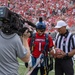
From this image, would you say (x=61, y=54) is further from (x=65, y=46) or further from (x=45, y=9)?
(x=45, y=9)

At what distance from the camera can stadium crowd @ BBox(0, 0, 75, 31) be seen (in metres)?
21.3

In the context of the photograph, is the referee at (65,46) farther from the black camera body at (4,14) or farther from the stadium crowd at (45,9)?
the stadium crowd at (45,9)

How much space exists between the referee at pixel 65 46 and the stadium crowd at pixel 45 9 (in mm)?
14142

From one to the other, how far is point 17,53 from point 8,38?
21cm

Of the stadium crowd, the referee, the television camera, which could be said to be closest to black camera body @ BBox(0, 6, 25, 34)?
the television camera

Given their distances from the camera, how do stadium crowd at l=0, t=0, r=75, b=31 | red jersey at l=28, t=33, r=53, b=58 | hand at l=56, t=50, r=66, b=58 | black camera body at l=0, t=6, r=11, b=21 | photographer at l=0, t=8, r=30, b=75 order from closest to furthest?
black camera body at l=0, t=6, r=11, b=21, photographer at l=0, t=8, r=30, b=75, hand at l=56, t=50, r=66, b=58, red jersey at l=28, t=33, r=53, b=58, stadium crowd at l=0, t=0, r=75, b=31

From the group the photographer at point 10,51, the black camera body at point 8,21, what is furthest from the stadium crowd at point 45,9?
the black camera body at point 8,21

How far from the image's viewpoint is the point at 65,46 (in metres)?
5.49

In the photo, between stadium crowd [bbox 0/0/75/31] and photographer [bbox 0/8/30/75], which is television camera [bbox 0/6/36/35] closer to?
photographer [bbox 0/8/30/75]

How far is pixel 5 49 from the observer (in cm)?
341

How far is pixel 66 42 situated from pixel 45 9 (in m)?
17.6

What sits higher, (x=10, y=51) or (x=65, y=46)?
(x=10, y=51)

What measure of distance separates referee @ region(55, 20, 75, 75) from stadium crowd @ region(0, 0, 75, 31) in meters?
14.1

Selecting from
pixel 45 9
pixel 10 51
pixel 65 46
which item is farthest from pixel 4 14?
pixel 45 9
